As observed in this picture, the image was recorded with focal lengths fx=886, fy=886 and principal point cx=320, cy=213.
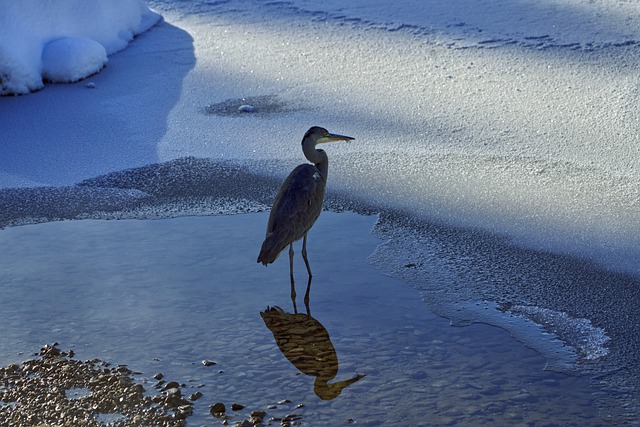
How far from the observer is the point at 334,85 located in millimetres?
6621

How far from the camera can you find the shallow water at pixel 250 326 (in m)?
3.29

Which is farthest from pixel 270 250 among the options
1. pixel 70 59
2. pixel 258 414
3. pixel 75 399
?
pixel 70 59

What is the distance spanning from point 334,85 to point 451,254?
254 centimetres

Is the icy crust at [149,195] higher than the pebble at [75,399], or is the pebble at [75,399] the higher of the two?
the icy crust at [149,195]

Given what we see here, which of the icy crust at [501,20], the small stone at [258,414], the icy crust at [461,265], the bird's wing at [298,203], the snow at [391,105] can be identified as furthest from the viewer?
the icy crust at [501,20]

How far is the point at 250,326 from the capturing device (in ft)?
12.6

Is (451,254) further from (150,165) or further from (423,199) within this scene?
(150,165)

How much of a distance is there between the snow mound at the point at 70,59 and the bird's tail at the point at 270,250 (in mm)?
3374

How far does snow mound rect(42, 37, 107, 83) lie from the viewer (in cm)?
681

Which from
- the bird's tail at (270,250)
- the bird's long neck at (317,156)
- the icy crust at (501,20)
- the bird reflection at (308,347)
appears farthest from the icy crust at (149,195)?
the icy crust at (501,20)

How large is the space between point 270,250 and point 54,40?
3.84 meters

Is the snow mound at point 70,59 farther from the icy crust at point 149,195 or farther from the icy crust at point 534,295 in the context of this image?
the icy crust at point 534,295

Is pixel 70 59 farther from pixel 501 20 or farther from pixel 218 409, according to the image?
pixel 218 409

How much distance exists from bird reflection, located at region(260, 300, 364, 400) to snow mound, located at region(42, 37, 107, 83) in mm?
3623
